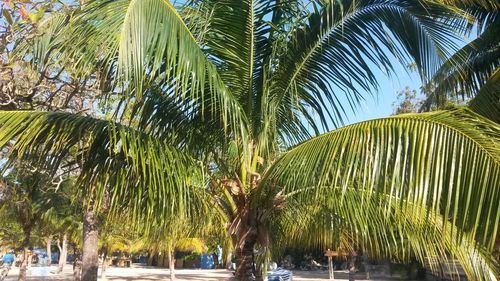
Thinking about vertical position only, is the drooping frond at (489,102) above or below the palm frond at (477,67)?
below

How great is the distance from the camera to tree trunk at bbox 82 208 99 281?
464 inches

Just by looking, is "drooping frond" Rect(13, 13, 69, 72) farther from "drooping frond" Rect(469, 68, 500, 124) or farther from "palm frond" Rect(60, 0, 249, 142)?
"drooping frond" Rect(469, 68, 500, 124)

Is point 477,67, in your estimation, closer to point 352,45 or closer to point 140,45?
point 352,45

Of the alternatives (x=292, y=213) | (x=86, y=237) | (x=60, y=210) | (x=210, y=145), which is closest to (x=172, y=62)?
(x=210, y=145)

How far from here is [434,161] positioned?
3459 millimetres

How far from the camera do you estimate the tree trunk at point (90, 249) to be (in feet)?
38.7

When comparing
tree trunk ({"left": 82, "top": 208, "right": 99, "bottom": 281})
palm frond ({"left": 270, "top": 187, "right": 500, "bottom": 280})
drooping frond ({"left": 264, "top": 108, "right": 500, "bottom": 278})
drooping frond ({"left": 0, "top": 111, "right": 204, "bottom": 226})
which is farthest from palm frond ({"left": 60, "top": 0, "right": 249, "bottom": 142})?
tree trunk ({"left": 82, "top": 208, "right": 99, "bottom": 281})

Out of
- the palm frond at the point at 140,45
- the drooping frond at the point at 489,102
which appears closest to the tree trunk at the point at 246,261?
the palm frond at the point at 140,45

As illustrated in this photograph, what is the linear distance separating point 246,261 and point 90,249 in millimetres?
7546

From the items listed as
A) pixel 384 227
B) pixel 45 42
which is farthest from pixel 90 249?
pixel 384 227

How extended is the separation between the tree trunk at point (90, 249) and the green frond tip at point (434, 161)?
9016mm

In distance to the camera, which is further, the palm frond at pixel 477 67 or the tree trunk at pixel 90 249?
the tree trunk at pixel 90 249

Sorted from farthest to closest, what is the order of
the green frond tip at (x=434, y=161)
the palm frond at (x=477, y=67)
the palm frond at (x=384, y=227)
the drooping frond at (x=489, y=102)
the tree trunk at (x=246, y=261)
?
the palm frond at (x=477, y=67)
the drooping frond at (x=489, y=102)
the tree trunk at (x=246, y=261)
the palm frond at (x=384, y=227)
the green frond tip at (x=434, y=161)

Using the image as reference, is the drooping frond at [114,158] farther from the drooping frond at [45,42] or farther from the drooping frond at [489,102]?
the drooping frond at [489,102]
